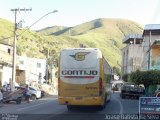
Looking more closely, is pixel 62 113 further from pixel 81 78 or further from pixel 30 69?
pixel 30 69

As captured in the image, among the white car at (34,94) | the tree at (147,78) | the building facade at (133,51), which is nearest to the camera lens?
the white car at (34,94)

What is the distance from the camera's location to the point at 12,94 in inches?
1612

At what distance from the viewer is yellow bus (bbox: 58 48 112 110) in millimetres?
27547

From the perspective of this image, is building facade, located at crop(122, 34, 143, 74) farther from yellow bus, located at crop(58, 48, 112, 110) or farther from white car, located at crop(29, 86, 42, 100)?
yellow bus, located at crop(58, 48, 112, 110)

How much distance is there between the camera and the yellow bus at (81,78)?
27547 mm

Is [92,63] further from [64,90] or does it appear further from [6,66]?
[6,66]

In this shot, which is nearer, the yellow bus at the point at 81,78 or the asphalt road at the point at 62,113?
the asphalt road at the point at 62,113

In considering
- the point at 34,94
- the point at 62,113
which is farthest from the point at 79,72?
the point at 34,94

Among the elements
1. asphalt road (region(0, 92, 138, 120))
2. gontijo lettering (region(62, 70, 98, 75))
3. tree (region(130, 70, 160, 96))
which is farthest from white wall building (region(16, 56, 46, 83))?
gontijo lettering (region(62, 70, 98, 75))

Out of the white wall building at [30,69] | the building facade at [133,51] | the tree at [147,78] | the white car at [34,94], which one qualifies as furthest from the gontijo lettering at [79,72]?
the building facade at [133,51]

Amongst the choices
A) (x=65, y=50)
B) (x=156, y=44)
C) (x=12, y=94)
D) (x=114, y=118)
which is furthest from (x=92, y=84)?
(x=156, y=44)

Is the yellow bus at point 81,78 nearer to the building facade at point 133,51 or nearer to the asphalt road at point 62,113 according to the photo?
the asphalt road at point 62,113

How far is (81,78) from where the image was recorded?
2780cm

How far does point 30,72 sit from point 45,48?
32.4 meters
